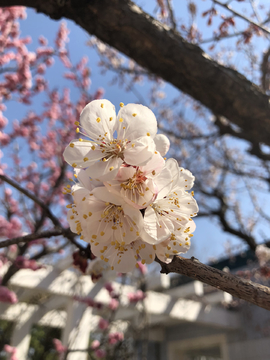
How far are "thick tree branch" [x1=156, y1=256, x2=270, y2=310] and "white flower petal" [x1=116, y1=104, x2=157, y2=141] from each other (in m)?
0.36

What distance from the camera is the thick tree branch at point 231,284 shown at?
1.87ft

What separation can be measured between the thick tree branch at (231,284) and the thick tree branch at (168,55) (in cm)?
160

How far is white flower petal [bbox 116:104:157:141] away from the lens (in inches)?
27.5

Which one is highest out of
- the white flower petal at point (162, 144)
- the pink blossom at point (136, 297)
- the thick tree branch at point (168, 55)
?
the thick tree branch at point (168, 55)

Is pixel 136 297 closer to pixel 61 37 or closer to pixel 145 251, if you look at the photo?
pixel 145 251

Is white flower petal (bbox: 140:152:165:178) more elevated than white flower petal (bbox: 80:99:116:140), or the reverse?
white flower petal (bbox: 80:99:116:140)

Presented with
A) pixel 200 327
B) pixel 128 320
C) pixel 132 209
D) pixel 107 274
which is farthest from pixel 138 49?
pixel 200 327

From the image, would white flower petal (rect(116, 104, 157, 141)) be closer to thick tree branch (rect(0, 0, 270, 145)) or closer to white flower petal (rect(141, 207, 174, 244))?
white flower petal (rect(141, 207, 174, 244))

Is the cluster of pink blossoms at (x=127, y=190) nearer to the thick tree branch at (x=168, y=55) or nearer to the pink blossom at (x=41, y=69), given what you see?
the thick tree branch at (x=168, y=55)

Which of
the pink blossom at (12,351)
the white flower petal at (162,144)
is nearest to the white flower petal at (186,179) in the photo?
the white flower petal at (162,144)

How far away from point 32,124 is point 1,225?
2339mm

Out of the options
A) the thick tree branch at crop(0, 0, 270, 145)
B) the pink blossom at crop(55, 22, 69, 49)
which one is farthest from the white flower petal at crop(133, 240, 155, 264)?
the pink blossom at crop(55, 22, 69, 49)

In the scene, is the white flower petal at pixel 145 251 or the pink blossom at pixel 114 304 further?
the pink blossom at pixel 114 304

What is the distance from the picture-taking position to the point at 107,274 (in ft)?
13.8
